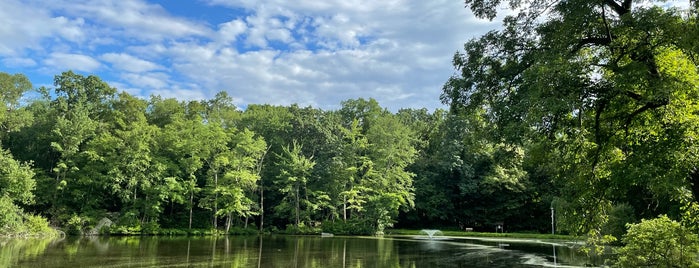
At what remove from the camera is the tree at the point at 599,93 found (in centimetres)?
739

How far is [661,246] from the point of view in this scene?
37.6 ft

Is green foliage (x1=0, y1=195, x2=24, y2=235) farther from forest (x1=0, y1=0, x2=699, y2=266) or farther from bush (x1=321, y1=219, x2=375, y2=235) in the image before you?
bush (x1=321, y1=219, x2=375, y2=235)

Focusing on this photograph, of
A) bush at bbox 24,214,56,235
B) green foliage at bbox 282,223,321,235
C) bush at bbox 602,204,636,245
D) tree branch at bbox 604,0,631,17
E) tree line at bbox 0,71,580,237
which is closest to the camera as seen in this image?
tree branch at bbox 604,0,631,17

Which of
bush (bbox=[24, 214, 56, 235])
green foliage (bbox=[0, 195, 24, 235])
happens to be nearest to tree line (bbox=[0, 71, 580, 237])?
bush (bbox=[24, 214, 56, 235])

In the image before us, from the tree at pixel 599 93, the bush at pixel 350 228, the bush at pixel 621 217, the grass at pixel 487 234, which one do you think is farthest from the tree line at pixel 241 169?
the tree at pixel 599 93

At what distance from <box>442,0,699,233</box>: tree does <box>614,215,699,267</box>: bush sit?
1.82 m

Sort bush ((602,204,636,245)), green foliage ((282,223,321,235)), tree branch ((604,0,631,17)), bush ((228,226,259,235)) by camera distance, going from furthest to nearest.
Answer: green foliage ((282,223,321,235)), bush ((228,226,259,235)), bush ((602,204,636,245)), tree branch ((604,0,631,17))

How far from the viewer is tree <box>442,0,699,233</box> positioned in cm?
739

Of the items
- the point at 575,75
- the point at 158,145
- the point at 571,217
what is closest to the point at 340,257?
the point at 571,217

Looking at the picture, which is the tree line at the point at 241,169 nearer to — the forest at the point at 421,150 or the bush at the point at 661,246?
the forest at the point at 421,150

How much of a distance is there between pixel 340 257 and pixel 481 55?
1256 centimetres

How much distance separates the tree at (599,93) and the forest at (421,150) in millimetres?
36

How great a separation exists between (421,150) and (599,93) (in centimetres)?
4731

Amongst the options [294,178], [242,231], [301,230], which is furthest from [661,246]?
[242,231]
